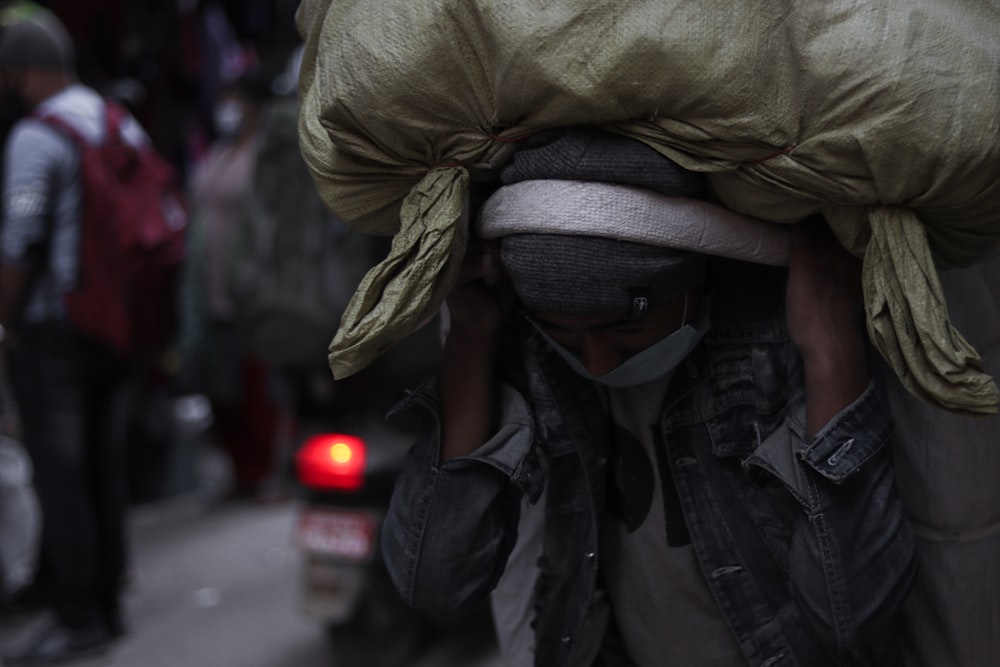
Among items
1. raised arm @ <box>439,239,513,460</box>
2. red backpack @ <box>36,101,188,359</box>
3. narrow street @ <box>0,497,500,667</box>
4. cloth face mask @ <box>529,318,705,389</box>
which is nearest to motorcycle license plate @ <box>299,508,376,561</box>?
narrow street @ <box>0,497,500,667</box>

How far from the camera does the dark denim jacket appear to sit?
1677 millimetres

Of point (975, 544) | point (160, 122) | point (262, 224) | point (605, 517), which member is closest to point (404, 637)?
point (262, 224)

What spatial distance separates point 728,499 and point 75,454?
3.40 metres

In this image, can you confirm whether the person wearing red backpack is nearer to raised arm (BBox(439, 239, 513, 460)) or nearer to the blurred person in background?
the blurred person in background

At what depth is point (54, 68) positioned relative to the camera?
4648 millimetres

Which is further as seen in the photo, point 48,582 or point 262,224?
point 48,582

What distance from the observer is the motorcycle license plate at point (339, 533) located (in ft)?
12.8

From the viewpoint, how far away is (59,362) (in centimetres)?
457

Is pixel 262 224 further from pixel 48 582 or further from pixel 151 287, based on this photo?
pixel 48 582

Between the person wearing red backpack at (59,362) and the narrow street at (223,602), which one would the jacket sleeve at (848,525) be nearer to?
the narrow street at (223,602)

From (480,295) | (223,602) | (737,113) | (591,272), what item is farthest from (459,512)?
(223,602)

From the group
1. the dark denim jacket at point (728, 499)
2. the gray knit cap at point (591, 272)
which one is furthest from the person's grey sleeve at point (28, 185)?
the gray knit cap at point (591, 272)

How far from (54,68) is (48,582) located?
81.2 inches

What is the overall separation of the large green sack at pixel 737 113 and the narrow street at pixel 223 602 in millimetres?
2797
